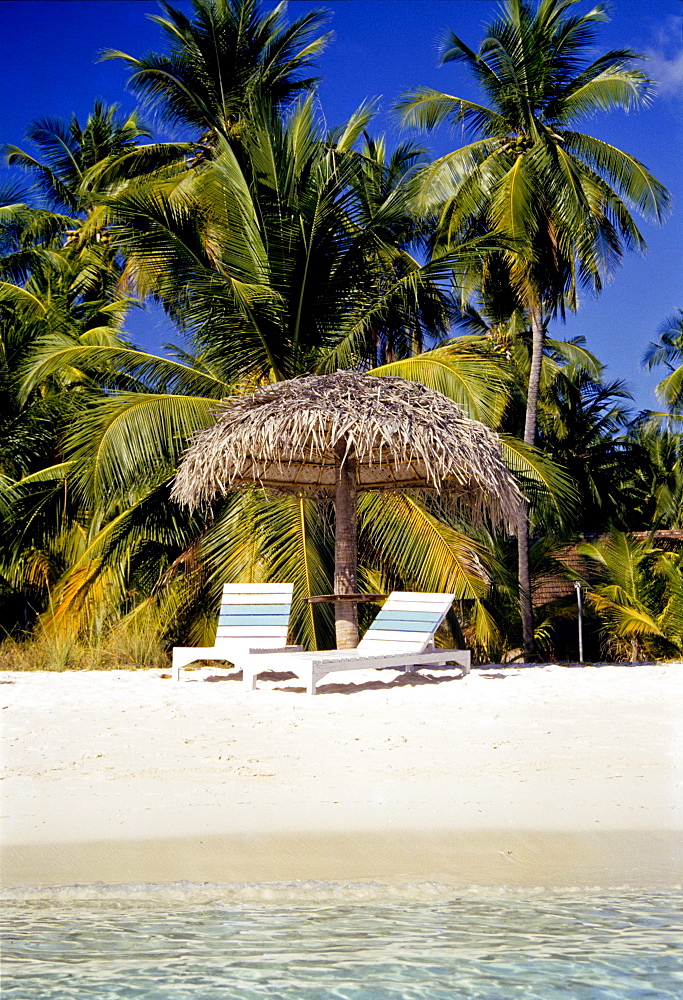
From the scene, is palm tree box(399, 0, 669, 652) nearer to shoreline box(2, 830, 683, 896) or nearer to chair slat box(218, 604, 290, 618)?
chair slat box(218, 604, 290, 618)

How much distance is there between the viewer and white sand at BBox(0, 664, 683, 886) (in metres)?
3.97

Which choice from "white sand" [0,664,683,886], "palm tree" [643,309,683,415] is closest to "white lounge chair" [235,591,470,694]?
"white sand" [0,664,683,886]

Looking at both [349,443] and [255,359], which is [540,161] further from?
[349,443]

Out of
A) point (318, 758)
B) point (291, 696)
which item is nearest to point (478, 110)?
point (291, 696)

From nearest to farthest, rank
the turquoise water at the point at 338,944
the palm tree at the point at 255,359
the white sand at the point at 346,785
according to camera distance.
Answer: the turquoise water at the point at 338,944 → the white sand at the point at 346,785 → the palm tree at the point at 255,359

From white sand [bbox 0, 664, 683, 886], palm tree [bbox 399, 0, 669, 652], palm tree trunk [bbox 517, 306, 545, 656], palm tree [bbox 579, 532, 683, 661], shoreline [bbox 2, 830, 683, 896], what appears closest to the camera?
shoreline [bbox 2, 830, 683, 896]

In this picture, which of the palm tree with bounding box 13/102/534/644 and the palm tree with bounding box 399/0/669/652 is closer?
the palm tree with bounding box 13/102/534/644

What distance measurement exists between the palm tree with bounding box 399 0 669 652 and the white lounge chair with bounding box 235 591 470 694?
542 centimetres

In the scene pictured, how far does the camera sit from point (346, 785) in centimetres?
494

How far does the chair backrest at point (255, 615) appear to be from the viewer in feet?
28.3

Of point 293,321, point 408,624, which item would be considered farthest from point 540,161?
point 408,624

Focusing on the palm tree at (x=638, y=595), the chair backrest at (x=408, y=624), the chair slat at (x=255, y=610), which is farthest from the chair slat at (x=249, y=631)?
the palm tree at (x=638, y=595)

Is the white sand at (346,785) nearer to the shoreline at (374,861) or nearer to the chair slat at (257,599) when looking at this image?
the shoreline at (374,861)

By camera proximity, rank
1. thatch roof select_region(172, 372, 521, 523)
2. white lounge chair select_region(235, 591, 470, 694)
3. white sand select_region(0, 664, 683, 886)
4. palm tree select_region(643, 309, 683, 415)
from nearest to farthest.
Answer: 1. white sand select_region(0, 664, 683, 886)
2. white lounge chair select_region(235, 591, 470, 694)
3. thatch roof select_region(172, 372, 521, 523)
4. palm tree select_region(643, 309, 683, 415)
